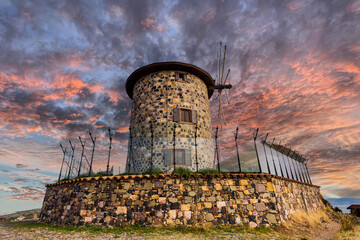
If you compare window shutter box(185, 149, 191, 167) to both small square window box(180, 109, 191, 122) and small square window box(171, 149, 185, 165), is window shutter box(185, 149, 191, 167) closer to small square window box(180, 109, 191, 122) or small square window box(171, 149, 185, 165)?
small square window box(171, 149, 185, 165)

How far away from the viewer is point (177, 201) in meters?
10.3

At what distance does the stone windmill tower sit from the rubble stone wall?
10.7 feet

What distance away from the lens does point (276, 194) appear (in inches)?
429

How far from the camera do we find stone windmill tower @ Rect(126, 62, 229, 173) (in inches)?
570

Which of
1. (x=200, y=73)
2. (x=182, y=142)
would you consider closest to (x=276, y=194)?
(x=182, y=142)

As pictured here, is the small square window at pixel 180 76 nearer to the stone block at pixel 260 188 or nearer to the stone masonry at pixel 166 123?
the stone masonry at pixel 166 123

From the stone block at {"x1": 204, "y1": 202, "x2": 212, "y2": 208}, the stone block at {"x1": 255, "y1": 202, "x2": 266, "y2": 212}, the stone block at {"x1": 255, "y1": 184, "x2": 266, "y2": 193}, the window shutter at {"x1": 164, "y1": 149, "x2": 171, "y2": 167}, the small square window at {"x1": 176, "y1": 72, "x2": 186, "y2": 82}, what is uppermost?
the small square window at {"x1": 176, "y1": 72, "x2": 186, "y2": 82}

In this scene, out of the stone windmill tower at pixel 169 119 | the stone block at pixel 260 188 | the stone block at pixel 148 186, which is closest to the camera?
the stone block at pixel 148 186

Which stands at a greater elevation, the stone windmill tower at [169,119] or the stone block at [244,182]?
the stone windmill tower at [169,119]

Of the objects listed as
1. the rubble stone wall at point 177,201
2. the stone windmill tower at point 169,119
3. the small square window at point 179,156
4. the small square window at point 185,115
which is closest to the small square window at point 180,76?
the stone windmill tower at point 169,119

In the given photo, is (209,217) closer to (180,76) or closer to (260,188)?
(260,188)

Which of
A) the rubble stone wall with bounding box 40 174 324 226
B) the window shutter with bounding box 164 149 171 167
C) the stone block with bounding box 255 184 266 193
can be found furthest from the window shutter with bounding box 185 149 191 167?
the stone block with bounding box 255 184 266 193

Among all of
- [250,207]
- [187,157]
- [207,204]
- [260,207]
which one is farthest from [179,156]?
[260,207]

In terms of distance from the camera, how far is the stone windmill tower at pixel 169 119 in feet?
47.5
